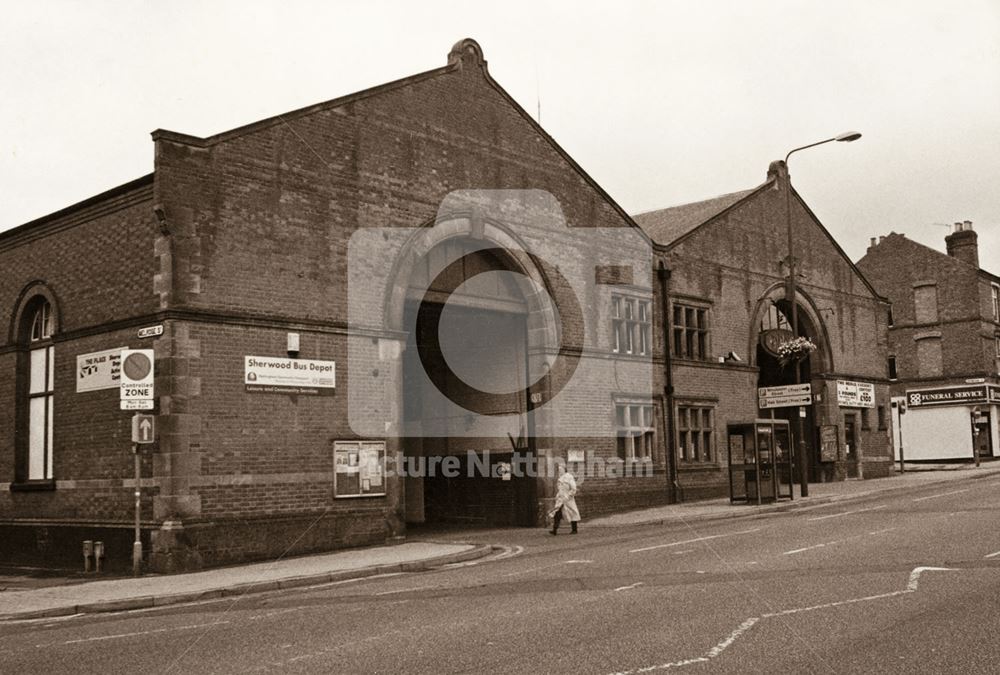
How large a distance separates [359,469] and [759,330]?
17.2 m

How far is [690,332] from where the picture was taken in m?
30.0

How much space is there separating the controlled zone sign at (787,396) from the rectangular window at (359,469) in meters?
13.3

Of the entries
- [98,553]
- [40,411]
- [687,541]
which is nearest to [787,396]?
[687,541]

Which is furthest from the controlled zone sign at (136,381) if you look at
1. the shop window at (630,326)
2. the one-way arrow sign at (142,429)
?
the shop window at (630,326)

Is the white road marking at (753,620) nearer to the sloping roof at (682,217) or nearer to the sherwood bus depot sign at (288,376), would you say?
the sherwood bus depot sign at (288,376)

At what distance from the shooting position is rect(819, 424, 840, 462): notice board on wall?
3350cm

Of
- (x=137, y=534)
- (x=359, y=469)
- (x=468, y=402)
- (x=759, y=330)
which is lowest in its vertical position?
(x=137, y=534)

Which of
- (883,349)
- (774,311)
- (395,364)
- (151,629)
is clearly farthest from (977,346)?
(151,629)

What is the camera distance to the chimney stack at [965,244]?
5356 cm

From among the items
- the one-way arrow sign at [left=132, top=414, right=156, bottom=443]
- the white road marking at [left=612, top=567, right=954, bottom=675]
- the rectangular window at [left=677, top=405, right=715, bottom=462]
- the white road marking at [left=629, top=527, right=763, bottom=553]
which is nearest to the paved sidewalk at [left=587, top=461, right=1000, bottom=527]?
the rectangular window at [left=677, top=405, right=715, bottom=462]

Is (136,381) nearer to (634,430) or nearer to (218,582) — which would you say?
(218,582)

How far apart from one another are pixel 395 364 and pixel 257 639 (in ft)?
39.1

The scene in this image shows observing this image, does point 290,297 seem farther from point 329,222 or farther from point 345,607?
point 345,607

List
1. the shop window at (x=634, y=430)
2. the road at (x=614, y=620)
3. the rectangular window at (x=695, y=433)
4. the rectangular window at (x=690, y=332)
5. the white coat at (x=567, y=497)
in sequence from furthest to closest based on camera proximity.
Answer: the rectangular window at (x=690, y=332) < the rectangular window at (x=695, y=433) < the shop window at (x=634, y=430) < the white coat at (x=567, y=497) < the road at (x=614, y=620)
